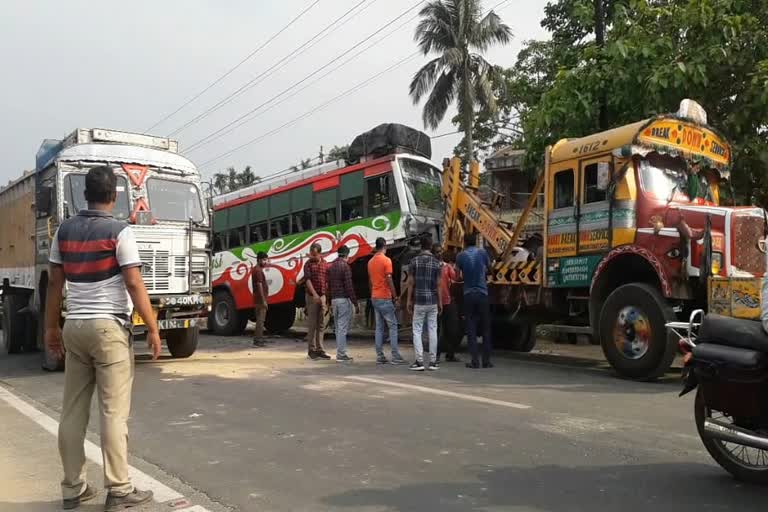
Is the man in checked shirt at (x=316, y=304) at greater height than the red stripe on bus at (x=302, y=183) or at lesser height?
lesser

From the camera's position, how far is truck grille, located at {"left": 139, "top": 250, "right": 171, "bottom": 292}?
9.95m

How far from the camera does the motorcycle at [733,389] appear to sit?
395cm

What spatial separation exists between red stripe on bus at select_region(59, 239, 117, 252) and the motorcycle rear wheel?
3.75 meters

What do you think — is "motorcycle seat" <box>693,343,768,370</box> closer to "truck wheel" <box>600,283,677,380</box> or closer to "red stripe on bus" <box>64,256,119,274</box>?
"red stripe on bus" <box>64,256,119,274</box>

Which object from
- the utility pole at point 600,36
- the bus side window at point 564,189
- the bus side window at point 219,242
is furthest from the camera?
the bus side window at point 219,242

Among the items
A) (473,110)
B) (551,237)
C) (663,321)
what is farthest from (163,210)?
(473,110)

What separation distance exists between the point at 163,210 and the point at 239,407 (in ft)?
15.2

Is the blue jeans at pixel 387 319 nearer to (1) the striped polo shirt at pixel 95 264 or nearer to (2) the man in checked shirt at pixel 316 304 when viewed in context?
(2) the man in checked shirt at pixel 316 304

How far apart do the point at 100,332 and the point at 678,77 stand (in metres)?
9.52

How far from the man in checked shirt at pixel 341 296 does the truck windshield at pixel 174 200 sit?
2.31 meters

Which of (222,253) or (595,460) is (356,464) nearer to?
(595,460)

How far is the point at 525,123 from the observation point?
43.4 feet

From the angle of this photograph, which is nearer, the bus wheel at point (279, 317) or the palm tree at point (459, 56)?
the bus wheel at point (279, 317)

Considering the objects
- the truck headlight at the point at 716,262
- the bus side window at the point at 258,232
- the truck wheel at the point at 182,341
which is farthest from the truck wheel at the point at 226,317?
the truck headlight at the point at 716,262
